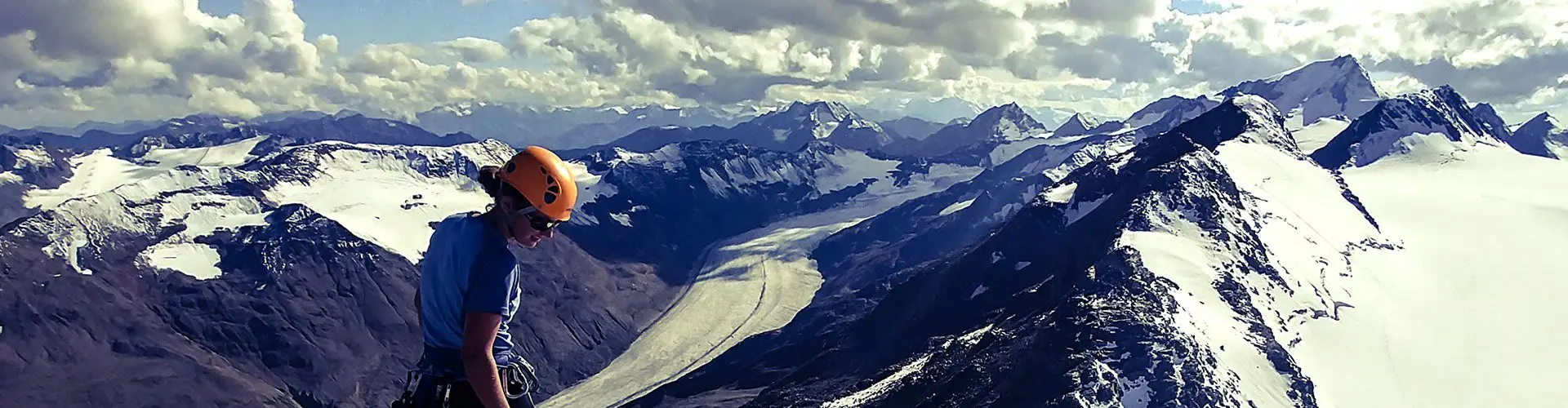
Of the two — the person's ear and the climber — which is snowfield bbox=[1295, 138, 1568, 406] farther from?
the person's ear

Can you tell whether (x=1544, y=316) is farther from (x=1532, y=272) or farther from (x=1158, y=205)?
(x=1158, y=205)

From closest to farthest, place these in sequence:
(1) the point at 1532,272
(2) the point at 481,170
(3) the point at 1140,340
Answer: (2) the point at 481,170
(3) the point at 1140,340
(1) the point at 1532,272

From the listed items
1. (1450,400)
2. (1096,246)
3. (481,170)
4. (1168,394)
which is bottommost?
(1450,400)

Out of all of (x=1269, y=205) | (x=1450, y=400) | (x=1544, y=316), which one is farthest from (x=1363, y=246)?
(x=1450, y=400)

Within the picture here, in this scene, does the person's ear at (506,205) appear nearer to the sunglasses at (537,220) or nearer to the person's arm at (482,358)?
the sunglasses at (537,220)

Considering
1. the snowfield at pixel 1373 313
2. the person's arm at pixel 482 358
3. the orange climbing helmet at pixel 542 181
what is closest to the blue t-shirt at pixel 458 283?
the person's arm at pixel 482 358

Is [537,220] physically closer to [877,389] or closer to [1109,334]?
[1109,334]
